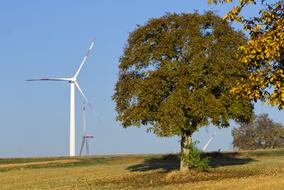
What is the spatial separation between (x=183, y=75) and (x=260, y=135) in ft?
301

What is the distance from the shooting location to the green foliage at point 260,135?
5059 inches

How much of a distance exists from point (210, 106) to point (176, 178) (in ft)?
17.9

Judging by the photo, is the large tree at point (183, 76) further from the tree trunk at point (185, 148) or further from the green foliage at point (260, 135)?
the green foliage at point (260, 135)

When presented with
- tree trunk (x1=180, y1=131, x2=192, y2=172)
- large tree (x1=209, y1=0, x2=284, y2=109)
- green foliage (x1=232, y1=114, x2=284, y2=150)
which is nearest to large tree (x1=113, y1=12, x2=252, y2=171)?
tree trunk (x1=180, y1=131, x2=192, y2=172)

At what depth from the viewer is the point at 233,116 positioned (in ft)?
141

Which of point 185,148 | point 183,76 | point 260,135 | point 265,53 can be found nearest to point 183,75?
point 183,76

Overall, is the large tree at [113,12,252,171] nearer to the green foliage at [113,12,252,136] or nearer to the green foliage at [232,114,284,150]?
the green foliage at [113,12,252,136]

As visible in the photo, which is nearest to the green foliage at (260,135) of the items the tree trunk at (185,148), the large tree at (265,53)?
the tree trunk at (185,148)

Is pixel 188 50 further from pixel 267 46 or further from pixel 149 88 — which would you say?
pixel 267 46

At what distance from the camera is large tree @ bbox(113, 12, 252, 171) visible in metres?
41.0

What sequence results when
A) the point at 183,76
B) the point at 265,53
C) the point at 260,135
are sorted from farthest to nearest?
the point at 260,135 < the point at 183,76 < the point at 265,53

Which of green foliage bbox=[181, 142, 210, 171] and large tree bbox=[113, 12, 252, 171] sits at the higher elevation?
large tree bbox=[113, 12, 252, 171]

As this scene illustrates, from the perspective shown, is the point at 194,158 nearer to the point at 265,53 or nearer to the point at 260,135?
the point at 265,53

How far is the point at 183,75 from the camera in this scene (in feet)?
135
